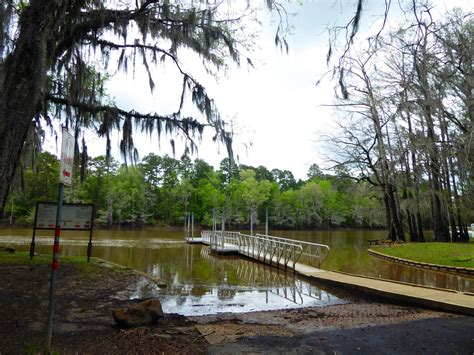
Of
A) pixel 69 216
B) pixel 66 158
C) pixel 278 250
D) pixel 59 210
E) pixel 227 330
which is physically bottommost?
pixel 227 330

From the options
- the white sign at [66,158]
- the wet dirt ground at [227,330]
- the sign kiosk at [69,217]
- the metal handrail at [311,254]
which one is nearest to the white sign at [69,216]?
the sign kiosk at [69,217]

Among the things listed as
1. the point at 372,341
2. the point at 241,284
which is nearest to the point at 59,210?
the point at 372,341

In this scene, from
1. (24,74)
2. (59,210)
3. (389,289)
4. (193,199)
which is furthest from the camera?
(193,199)

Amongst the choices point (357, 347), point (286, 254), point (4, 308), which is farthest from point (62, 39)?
point (286, 254)

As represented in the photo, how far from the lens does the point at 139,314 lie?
4684 mm

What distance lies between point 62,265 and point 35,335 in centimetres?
579

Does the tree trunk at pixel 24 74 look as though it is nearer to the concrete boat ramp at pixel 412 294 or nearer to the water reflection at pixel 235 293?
the water reflection at pixel 235 293

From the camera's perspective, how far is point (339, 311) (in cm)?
628

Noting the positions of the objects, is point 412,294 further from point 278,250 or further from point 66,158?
point 278,250

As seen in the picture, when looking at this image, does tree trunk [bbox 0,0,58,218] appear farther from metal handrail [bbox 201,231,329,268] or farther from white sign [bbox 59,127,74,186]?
metal handrail [bbox 201,231,329,268]

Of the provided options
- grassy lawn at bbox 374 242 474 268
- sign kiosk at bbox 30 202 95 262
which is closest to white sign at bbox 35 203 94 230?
sign kiosk at bbox 30 202 95 262

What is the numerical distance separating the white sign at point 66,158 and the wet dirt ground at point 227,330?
158 centimetres

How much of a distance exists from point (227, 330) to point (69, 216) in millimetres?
7928

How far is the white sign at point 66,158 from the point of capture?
3404 mm
